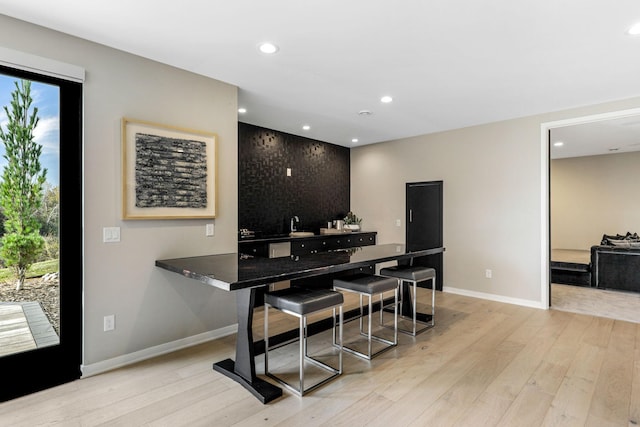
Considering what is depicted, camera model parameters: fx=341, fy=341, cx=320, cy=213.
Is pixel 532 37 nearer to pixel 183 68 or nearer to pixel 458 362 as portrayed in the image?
pixel 458 362

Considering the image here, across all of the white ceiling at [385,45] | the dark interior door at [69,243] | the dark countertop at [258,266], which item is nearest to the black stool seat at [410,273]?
the dark countertop at [258,266]

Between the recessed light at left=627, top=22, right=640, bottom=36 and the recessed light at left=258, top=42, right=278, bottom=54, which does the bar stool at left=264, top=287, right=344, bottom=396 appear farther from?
the recessed light at left=627, top=22, right=640, bottom=36

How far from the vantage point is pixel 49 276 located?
247cm

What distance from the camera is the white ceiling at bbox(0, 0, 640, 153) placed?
2148 millimetres

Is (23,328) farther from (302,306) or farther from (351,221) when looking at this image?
(351,221)

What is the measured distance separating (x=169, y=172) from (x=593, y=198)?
31.4ft

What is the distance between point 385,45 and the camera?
2.61m

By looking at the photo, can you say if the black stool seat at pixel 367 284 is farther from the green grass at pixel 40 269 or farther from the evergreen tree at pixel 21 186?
the evergreen tree at pixel 21 186

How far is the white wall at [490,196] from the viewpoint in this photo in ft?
14.4

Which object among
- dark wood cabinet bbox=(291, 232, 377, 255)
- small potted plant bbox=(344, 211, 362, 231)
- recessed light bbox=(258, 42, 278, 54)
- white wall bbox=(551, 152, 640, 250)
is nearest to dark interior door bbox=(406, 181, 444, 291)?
dark wood cabinet bbox=(291, 232, 377, 255)

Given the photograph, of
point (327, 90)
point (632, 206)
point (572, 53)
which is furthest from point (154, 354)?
point (632, 206)

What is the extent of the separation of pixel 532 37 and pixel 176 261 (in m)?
3.23

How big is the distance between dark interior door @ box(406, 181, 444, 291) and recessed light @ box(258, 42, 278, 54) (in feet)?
11.7

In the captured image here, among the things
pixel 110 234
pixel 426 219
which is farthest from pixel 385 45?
pixel 426 219
